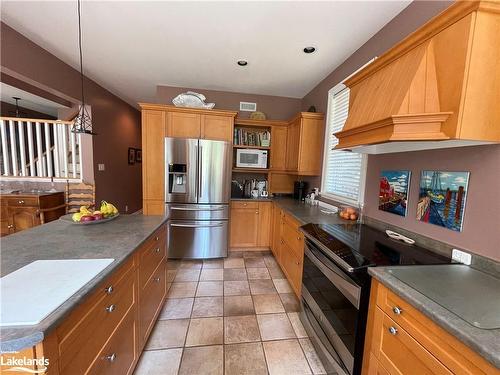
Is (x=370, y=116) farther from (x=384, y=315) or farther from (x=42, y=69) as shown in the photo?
(x=42, y=69)

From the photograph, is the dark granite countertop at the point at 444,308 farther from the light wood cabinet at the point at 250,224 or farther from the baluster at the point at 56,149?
the baluster at the point at 56,149

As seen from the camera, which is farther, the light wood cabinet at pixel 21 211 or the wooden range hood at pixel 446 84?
the light wood cabinet at pixel 21 211

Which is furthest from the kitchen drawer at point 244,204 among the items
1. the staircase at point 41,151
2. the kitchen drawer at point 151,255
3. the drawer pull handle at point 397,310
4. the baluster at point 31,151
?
the baluster at point 31,151

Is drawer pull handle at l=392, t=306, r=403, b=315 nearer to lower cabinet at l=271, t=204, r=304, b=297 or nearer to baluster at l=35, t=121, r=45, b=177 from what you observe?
lower cabinet at l=271, t=204, r=304, b=297

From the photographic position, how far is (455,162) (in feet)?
4.26

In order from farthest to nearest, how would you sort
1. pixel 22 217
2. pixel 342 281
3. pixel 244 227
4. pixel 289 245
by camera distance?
pixel 244 227, pixel 22 217, pixel 289 245, pixel 342 281

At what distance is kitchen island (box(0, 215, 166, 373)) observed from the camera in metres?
0.68

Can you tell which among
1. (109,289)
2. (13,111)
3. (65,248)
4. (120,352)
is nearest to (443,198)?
(109,289)

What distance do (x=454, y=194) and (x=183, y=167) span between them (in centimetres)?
281

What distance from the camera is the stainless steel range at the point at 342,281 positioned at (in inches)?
46.3

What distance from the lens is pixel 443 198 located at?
1.37 m

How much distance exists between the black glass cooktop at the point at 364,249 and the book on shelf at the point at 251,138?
2.10m

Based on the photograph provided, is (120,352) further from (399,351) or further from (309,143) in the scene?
(309,143)

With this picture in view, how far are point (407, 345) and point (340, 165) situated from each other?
2.02 meters
